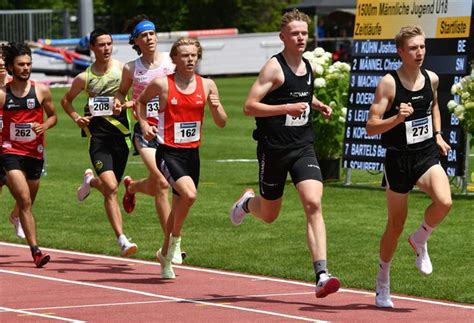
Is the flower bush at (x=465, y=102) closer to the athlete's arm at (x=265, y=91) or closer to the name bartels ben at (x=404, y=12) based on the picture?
the name bartels ben at (x=404, y=12)

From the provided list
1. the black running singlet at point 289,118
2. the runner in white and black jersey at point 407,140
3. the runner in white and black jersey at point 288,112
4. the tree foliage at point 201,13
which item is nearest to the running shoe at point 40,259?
the runner in white and black jersey at point 288,112

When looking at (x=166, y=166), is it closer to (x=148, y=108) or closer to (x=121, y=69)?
(x=148, y=108)

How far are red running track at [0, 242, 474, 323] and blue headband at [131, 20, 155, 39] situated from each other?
7.34 ft

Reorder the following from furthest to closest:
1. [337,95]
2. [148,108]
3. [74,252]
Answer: [337,95] < [74,252] < [148,108]

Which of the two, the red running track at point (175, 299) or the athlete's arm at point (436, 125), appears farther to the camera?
the athlete's arm at point (436, 125)

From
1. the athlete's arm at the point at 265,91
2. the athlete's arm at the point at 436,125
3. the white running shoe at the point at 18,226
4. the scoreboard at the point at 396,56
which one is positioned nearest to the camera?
the athlete's arm at the point at 436,125

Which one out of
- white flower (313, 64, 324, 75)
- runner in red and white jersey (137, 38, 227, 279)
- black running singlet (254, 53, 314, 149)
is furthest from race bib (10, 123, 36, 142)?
white flower (313, 64, 324, 75)

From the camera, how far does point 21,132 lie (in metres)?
14.0

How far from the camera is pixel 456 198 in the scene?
62.3 ft

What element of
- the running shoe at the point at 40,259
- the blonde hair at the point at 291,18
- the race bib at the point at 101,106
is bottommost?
the running shoe at the point at 40,259

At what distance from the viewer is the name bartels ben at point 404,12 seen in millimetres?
18859

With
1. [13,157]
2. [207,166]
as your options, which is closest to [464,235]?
[13,157]

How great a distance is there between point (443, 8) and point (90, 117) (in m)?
6.41

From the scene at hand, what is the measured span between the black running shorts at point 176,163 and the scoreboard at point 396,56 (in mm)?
6888
